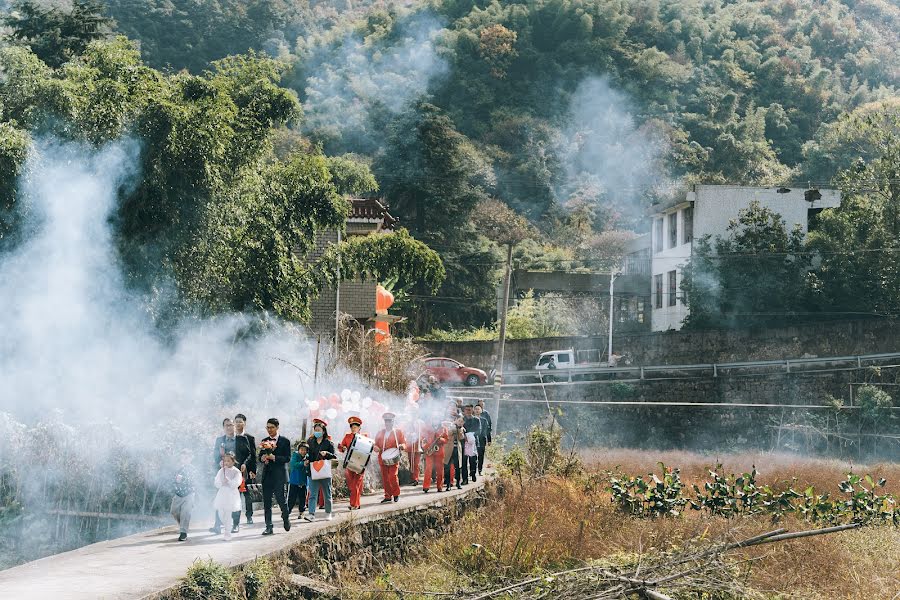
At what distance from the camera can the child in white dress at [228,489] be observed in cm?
1477

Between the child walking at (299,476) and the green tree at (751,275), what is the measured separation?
33.8 meters

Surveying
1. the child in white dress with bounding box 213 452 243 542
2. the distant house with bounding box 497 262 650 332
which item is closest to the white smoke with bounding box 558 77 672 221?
the distant house with bounding box 497 262 650 332

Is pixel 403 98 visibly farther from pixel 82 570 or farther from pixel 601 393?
pixel 82 570

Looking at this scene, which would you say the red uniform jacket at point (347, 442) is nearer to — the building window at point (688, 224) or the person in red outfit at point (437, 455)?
the person in red outfit at point (437, 455)

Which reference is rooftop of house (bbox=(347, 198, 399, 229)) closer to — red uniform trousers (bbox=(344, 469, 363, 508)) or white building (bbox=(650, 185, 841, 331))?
white building (bbox=(650, 185, 841, 331))

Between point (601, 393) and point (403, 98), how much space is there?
38.0 meters

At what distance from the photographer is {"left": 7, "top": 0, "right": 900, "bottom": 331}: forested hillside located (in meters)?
72.0

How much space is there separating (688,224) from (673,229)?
2446 millimetres

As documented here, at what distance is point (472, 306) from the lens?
59500 mm

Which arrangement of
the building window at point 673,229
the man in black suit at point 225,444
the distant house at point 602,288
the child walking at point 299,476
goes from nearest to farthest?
the man in black suit at point 225,444
the child walking at point 299,476
the building window at point 673,229
the distant house at point 602,288

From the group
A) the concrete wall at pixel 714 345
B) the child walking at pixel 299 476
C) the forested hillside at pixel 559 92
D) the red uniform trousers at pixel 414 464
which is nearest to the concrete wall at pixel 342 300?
the red uniform trousers at pixel 414 464

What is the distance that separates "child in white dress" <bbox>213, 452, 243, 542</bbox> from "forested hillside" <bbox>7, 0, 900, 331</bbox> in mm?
45587

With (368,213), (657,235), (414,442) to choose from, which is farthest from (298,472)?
(657,235)

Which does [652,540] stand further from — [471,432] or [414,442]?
[414,442]
